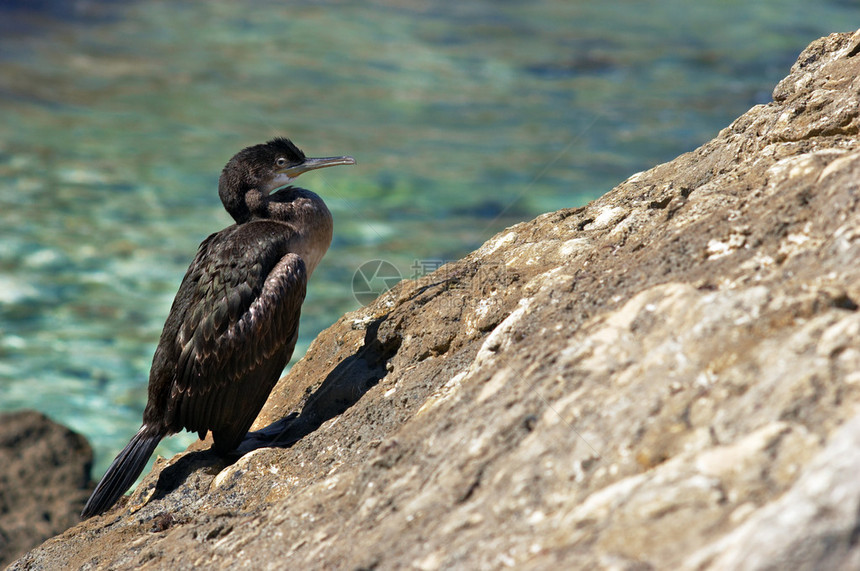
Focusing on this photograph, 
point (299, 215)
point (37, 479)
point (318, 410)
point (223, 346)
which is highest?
point (299, 215)

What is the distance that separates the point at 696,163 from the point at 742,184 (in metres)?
0.89

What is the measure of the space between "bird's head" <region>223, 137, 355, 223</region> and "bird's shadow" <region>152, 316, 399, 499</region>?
1.40 m

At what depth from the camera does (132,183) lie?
13859 mm

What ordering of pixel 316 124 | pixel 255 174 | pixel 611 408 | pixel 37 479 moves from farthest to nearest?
1. pixel 316 124
2. pixel 37 479
3. pixel 255 174
4. pixel 611 408

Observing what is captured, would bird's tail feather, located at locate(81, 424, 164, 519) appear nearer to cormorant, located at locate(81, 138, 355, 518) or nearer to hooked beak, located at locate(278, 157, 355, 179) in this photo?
cormorant, located at locate(81, 138, 355, 518)

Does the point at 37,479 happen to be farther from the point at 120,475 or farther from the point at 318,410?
the point at 318,410

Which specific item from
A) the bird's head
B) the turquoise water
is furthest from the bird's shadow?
the turquoise water

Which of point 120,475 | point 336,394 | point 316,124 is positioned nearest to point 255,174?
point 336,394

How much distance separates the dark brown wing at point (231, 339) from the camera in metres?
4.57

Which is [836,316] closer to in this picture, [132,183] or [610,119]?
[132,183]

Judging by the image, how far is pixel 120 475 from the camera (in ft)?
14.6

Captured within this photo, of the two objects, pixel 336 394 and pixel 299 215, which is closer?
pixel 336 394

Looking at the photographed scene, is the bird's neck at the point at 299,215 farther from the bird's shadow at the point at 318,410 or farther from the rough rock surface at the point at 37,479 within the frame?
the rough rock surface at the point at 37,479

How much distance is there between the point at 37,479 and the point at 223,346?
3.65m
